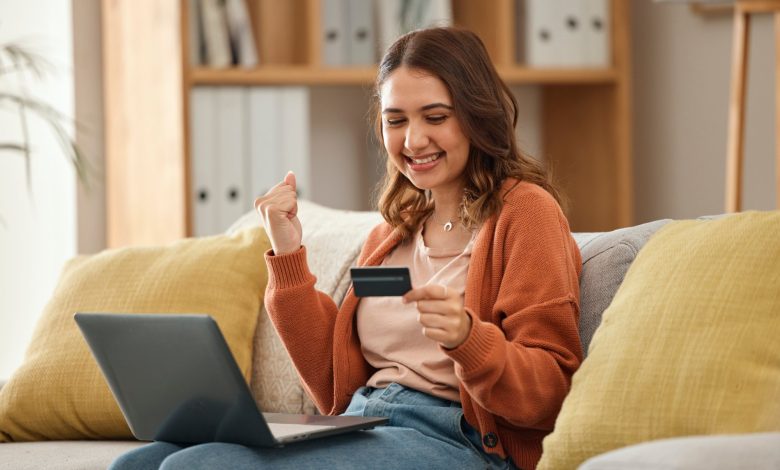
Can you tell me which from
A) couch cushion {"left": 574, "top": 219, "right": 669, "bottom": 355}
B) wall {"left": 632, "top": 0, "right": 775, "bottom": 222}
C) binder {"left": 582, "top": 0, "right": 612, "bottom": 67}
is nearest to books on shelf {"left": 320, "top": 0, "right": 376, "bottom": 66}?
binder {"left": 582, "top": 0, "right": 612, "bottom": 67}

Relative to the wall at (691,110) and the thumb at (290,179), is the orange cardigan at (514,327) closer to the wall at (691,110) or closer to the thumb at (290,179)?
the thumb at (290,179)

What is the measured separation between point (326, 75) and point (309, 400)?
1.48 m

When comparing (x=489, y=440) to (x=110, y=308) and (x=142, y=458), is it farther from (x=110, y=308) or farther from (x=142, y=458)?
(x=110, y=308)

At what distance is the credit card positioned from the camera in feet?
4.56

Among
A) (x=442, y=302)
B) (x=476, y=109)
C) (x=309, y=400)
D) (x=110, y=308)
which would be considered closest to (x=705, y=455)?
(x=442, y=302)

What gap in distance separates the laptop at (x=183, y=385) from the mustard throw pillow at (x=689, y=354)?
296mm

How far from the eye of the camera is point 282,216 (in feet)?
5.93

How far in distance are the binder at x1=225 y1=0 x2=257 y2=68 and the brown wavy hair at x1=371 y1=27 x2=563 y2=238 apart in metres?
1.56

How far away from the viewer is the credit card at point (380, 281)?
1390mm

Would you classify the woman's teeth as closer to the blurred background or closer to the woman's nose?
the woman's nose

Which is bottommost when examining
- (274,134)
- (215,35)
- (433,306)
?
(433,306)

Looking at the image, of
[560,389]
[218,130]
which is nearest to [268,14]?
[218,130]

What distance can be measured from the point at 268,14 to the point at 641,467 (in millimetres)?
2542

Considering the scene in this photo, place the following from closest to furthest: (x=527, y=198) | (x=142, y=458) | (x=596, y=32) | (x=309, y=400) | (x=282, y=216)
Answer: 1. (x=142, y=458)
2. (x=527, y=198)
3. (x=282, y=216)
4. (x=309, y=400)
5. (x=596, y=32)
